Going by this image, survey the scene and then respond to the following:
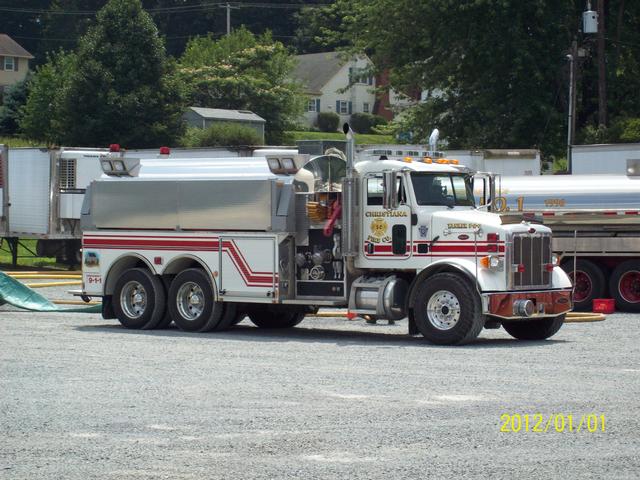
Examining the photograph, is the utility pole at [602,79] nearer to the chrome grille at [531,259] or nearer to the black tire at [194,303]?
the chrome grille at [531,259]

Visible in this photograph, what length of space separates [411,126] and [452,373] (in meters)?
37.6

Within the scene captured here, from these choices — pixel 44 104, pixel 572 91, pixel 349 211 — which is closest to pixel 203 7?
pixel 44 104

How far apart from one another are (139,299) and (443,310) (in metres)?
5.82

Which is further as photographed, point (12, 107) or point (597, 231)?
point (12, 107)

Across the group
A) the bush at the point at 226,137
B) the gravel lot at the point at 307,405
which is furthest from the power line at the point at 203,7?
the gravel lot at the point at 307,405

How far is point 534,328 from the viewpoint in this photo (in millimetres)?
20188

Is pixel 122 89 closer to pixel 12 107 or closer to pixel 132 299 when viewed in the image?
pixel 12 107

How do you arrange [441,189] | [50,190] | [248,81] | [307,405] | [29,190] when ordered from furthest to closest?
[248,81]
[29,190]
[50,190]
[441,189]
[307,405]

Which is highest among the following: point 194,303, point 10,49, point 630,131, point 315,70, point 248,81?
point 10,49

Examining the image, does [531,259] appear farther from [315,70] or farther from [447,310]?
[315,70]

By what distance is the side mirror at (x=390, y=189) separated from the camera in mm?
19594

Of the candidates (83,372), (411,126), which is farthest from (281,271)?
(411,126)

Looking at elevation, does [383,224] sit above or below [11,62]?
below

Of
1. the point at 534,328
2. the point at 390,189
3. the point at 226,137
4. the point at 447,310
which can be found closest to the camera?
the point at 447,310
